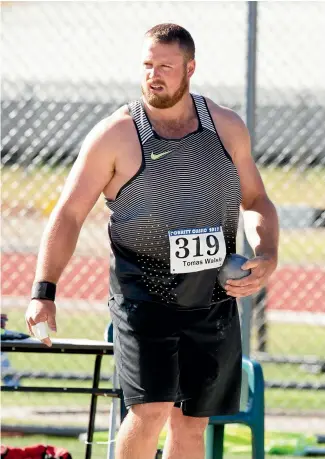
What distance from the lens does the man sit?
4078 millimetres

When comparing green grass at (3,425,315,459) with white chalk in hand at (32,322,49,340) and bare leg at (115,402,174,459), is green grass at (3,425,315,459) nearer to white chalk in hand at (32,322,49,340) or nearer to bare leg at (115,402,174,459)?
bare leg at (115,402,174,459)

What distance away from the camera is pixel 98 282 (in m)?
11.7

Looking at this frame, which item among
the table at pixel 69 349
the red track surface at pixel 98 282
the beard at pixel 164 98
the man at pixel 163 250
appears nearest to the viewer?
the man at pixel 163 250

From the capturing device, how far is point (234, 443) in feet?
20.8


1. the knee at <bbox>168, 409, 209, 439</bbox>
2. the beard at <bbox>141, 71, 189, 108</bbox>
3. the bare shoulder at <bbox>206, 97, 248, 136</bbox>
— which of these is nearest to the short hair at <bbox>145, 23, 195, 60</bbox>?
the beard at <bbox>141, 71, 189, 108</bbox>

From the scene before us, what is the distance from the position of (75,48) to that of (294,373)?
9.47ft

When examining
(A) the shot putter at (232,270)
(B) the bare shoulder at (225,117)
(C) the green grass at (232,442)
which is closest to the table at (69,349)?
(A) the shot putter at (232,270)

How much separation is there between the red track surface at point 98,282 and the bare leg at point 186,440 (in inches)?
250

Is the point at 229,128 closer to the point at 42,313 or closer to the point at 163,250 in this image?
the point at 163,250

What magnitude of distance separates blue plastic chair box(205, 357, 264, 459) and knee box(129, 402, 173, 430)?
0.74m

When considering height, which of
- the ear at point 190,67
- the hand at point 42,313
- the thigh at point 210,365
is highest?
the ear at point 190,67

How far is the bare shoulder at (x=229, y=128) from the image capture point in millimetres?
4375

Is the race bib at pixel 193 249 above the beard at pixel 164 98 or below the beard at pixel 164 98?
below

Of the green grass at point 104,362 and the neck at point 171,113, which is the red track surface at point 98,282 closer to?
the green grass at point 104,362
